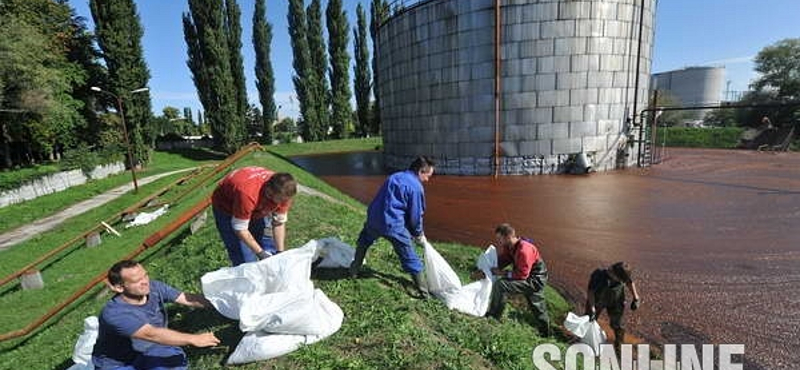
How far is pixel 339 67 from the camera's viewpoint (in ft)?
133

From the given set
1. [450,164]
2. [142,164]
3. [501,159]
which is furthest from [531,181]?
[142,164]

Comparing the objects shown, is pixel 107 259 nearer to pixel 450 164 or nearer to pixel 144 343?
pixel 144 343

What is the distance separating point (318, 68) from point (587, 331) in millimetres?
40124

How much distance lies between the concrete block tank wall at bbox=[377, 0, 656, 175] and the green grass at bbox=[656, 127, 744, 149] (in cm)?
1646

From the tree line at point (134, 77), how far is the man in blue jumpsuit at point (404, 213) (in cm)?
1922

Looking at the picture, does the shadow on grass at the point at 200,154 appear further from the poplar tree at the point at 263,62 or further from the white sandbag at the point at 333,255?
the white sandbag at the point at 333,255

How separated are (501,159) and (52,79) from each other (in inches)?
848

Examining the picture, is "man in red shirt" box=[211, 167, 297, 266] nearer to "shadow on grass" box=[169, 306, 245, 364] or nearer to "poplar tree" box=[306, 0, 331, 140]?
"shadow on grass" box=[169, 306, 245, 364]

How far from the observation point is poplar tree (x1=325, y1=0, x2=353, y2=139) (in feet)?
132

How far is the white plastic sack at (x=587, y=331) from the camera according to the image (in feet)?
13.2

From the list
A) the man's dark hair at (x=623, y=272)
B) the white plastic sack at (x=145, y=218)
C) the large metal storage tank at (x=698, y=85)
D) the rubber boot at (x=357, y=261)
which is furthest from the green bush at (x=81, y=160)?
the large metal storage tank at (x=698, y=85)

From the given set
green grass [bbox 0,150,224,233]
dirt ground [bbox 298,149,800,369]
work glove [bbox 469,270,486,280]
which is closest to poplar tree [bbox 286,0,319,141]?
green grass [bbox 0,150,224,233]

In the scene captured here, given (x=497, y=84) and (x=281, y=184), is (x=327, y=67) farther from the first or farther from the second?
(x=281, y=184)

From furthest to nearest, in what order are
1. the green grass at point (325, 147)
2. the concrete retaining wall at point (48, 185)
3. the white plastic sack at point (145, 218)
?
the green grass at point (325, 147) → the concrete retaining wall at point (48, 185) → the white plastic sack at point (145, 218)
